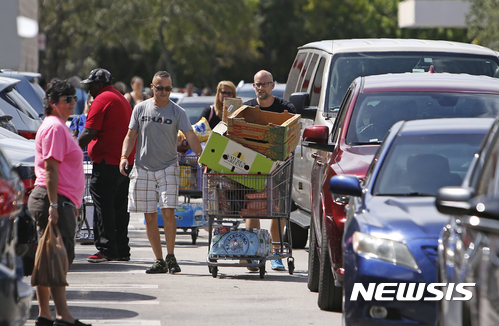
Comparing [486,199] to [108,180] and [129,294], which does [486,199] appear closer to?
[129,294]

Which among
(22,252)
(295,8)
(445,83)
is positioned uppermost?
(295,8)

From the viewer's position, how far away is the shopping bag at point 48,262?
6371 millimetres

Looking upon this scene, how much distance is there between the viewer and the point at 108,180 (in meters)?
10.2

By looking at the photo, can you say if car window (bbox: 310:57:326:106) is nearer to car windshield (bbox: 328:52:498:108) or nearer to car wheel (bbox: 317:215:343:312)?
car windshield (bbox: 328:52:498:108)

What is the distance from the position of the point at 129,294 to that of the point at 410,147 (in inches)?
125

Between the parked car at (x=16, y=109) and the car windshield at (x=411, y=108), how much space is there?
18.9 feet

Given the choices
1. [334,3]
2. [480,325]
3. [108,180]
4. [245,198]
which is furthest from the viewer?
[334,3]

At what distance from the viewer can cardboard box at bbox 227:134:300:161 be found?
28.9ft

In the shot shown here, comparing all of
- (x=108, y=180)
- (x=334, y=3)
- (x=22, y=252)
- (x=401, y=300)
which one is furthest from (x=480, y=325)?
(x=334, y=3)

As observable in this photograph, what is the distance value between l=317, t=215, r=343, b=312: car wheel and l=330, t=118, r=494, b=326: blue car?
1029 mm

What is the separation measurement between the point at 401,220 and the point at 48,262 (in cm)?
257

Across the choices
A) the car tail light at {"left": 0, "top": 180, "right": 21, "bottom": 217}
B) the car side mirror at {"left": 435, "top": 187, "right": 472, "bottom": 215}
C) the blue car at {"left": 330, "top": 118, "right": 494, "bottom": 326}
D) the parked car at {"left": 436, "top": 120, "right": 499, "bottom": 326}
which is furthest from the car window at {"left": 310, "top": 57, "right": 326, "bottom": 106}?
the car side mirror at {"left": 435, "top": 187, "right": 472, "bottom": 215}

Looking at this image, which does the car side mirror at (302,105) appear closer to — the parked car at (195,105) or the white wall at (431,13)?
the parked car at (195,105)

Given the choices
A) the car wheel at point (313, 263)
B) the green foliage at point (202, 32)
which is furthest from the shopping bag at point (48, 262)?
the green foliage at point (202, 32)
